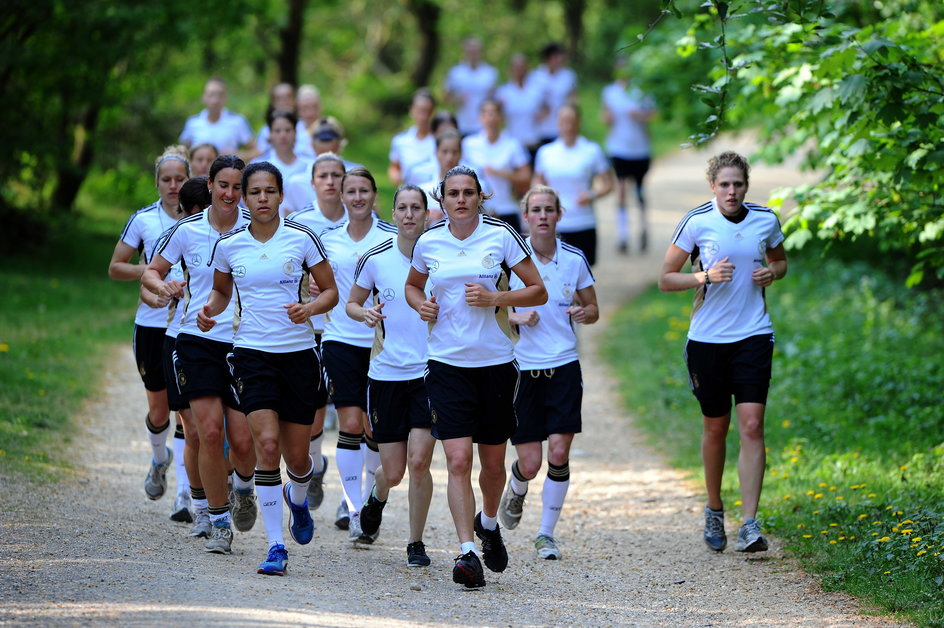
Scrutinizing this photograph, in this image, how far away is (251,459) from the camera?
295 inches

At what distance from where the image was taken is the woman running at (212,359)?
7.28 metres

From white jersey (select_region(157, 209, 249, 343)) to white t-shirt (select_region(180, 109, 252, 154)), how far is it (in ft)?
18.6

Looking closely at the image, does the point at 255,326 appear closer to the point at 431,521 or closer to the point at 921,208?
the point at 431,521

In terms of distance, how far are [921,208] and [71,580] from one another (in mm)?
6219

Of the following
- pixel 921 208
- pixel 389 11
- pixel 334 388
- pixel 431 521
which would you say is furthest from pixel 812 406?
pixel 389 11

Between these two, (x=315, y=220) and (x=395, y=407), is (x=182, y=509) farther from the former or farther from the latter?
(x=315, y=220)

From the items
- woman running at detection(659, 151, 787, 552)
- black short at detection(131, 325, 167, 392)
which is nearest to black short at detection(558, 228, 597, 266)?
woman running at detection(659, 151, 787, 552)

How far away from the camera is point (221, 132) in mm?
13250

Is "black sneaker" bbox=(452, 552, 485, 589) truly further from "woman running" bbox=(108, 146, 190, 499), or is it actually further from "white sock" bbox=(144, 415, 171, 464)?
"white sock" bbox=(144, 415, 171, 464)

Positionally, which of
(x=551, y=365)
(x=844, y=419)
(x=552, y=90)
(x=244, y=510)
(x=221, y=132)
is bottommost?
(x=244, y=510)

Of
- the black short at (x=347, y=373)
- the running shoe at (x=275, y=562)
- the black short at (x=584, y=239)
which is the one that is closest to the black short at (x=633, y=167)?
the black short at (x=584, y=239)

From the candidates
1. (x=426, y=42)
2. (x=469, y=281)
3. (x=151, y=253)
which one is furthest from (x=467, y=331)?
(x=426, y=42)

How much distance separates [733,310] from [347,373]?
2.50 m

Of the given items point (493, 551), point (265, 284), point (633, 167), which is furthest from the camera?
point (633, 167)
